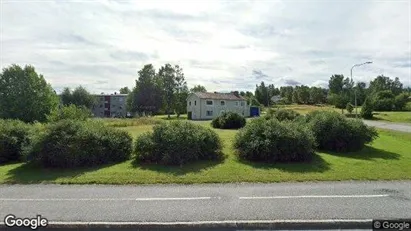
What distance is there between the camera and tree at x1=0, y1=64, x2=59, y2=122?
168 ft

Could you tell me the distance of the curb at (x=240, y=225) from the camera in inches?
206

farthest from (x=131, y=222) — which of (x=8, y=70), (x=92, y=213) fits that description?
(x=8, y=70)

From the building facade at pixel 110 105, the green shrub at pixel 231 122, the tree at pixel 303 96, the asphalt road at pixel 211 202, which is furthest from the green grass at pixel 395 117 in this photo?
the building facade at pixel 110 105

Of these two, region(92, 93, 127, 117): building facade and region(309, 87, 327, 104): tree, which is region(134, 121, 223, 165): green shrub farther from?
region(92, 93, 127, 117): building facade

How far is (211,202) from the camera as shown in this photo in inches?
258

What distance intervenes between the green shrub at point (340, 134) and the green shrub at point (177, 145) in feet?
17.6

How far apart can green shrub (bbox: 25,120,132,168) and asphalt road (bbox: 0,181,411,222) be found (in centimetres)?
216

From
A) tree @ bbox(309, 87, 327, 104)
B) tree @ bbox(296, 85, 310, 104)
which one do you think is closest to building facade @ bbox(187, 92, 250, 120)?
tree @ bbox(296, 85, 310, 104)

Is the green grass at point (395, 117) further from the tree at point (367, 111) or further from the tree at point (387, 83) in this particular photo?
the tree at point (387, 83)

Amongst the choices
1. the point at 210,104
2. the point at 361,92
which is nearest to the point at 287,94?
the point at 361,92

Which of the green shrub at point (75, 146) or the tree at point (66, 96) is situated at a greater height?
the tree at point (66, 96)

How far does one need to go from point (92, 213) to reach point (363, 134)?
41.5ft

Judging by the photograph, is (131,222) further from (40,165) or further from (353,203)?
(40,165)

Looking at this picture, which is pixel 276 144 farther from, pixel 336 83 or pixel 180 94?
pixel 336 83
